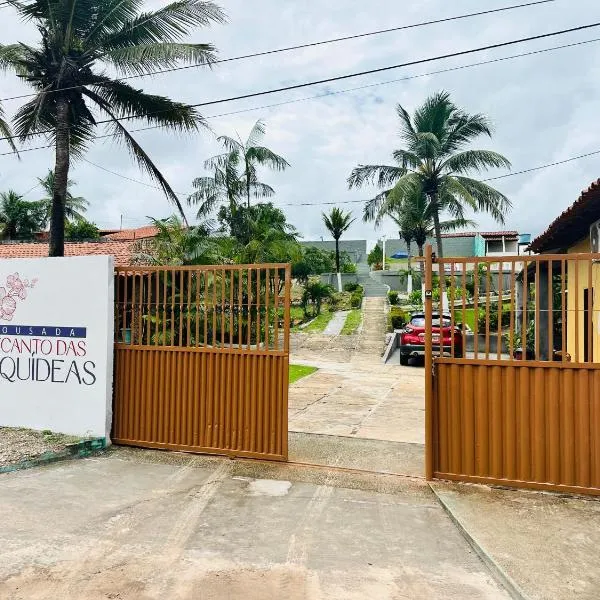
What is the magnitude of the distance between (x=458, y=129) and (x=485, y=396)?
56.0 ft

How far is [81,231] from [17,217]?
5526mm

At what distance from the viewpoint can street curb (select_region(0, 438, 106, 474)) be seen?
5543 millimetres

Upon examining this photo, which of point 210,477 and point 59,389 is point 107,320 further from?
point 210,477

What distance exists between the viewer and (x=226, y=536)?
13.1 feet

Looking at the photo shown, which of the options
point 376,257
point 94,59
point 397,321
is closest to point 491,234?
point 376,257

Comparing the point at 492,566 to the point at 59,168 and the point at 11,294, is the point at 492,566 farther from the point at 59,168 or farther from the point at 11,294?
the point at 59,168

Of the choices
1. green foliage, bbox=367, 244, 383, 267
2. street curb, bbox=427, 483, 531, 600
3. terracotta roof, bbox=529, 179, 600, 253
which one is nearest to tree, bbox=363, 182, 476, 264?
terracotta roof, bbox=529, 179, 600, 253

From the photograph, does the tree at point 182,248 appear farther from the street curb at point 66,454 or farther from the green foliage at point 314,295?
the green foliage at point 314,295

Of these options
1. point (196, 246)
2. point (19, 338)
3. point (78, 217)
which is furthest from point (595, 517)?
point (78, 217)

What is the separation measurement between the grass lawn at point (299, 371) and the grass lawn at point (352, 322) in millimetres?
7527

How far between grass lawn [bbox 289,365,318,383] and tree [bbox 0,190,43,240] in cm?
2396

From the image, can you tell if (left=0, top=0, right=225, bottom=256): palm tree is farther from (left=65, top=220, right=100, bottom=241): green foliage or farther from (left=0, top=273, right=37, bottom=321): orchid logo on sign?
(left=65, top=220, right=100, bottom=241): green foliage

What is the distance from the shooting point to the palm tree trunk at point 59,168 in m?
9.91

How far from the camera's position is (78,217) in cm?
3294
